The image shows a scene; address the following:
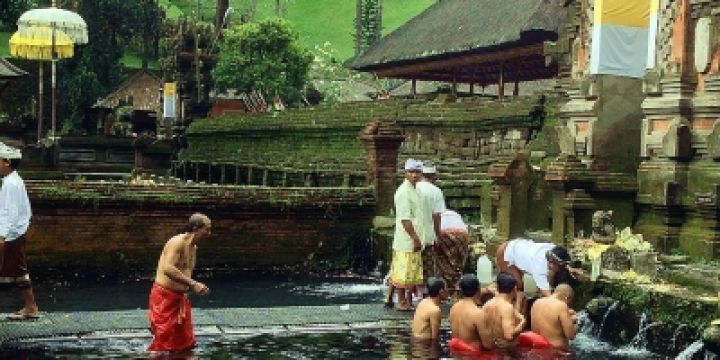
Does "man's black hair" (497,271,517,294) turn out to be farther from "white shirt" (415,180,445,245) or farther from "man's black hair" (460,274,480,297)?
"white shirt" (415,180,445,245)

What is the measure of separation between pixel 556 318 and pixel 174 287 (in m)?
3.90

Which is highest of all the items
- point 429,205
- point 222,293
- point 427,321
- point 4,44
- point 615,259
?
point 4,44

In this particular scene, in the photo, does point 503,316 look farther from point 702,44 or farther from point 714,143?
point 702,44

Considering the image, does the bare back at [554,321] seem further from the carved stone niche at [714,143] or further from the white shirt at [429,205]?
the carved stone niche at [714,143]

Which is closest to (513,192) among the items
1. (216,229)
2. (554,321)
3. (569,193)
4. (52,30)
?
(569,193)

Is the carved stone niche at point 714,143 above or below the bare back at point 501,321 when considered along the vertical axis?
above

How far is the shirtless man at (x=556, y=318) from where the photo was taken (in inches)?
379

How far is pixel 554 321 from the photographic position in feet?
31.7

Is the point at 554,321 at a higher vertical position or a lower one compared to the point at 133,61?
lower

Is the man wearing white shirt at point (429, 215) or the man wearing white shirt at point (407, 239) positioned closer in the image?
the man wearing white shirt at point (407, 239)

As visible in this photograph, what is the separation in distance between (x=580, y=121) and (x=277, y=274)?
668 centimetres

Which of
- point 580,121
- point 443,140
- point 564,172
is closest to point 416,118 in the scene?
point 443,140

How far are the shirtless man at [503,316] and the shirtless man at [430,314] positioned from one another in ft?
2.27

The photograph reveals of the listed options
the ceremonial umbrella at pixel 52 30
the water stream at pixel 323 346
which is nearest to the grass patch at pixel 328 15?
the ceremonial umbrella at pixel 52 30
